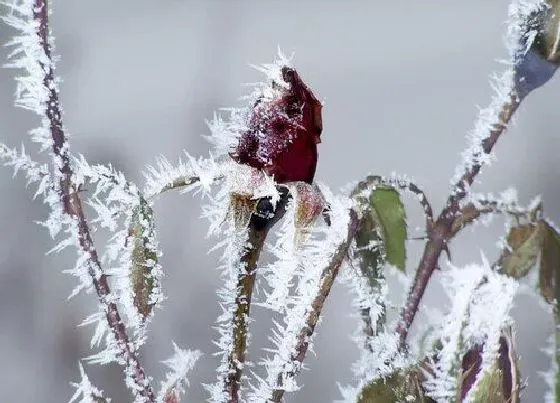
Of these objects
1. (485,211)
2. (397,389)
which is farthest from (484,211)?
(397,389)

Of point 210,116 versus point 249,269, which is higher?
point 210,116

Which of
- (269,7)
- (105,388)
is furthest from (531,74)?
(105,388)

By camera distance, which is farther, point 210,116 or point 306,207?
point 210,116

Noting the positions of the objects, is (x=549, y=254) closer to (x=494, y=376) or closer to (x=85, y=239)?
(x=494, y=376)

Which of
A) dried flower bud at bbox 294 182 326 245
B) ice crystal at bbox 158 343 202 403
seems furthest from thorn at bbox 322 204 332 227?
ice crystal at bbox 158 343 202 403

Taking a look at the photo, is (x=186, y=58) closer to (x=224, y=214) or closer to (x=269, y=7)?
(x=269, y=7)

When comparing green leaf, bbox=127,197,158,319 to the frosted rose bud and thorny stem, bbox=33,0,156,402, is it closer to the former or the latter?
thorny stem, bbox=33,0,156,402
